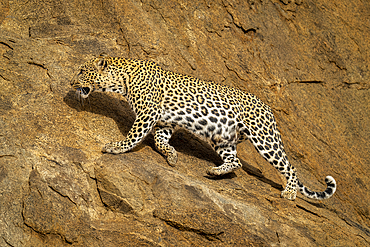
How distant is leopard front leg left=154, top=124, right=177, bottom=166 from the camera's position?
26.1 ft

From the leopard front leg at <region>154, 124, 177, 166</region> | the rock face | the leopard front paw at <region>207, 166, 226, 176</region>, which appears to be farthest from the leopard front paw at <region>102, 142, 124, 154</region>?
the leopard front paw at <region>207, 166, 226, 176</region>

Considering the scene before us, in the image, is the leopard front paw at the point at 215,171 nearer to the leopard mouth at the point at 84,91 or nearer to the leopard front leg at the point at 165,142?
the leopard front leg at the point at 165,142

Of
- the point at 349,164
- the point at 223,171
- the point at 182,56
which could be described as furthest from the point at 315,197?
the point at 182,56

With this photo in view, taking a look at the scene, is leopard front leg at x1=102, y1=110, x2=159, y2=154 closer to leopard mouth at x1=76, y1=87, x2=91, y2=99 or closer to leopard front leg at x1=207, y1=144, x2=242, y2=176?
leopard mouth at x1=76, y1=87, x2=91, y2=99

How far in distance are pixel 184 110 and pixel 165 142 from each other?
0.79m

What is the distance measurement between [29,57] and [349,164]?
8777 millimetres

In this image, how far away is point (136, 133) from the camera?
7684mm

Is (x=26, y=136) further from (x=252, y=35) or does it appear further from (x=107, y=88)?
(x=252, y=35)

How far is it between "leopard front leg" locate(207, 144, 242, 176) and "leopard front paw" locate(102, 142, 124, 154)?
1961 mm

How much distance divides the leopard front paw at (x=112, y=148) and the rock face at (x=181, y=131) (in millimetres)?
121

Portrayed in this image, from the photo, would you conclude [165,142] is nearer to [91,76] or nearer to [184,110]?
[184,110]

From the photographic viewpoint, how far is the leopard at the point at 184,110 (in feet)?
26.5

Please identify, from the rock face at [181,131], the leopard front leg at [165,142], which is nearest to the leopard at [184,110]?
the leopard front leg at [165,142]

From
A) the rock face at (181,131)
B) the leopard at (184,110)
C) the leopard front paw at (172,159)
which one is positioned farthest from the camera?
the leopard at (184,110)
